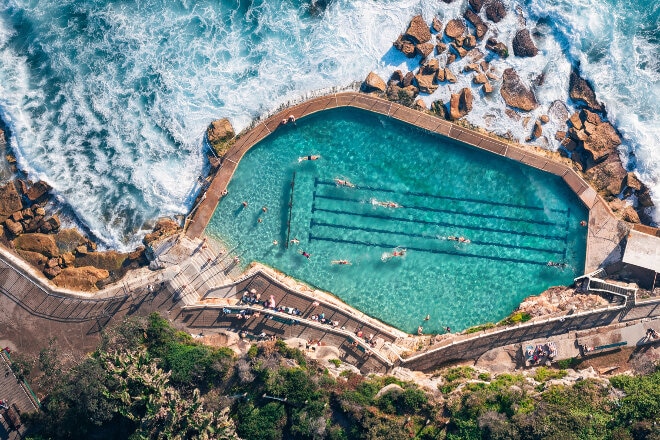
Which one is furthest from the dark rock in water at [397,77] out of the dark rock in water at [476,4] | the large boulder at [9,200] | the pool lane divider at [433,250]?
the large boulder at [9,200]

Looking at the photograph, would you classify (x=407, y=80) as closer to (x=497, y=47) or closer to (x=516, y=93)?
(x=497, y=47)

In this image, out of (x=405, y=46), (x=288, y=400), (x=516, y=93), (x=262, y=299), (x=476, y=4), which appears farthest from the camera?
(x=476, y=4)

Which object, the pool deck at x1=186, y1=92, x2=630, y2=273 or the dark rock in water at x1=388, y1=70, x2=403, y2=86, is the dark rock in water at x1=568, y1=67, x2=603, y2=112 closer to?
the pool deck at x1=186, y1=92, x2=630, y2=273

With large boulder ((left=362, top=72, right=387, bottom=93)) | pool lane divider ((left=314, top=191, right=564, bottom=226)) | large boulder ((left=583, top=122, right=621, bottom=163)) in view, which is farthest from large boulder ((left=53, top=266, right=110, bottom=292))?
large boulder ((left=583, top=122, right=621, bottom=163))

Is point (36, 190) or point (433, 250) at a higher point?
point (433, 250)

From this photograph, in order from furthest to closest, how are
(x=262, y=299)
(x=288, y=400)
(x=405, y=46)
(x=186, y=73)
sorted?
(x=186, y=73), (x=405, y=46), (x=262, y=299), (x=288, y=400)

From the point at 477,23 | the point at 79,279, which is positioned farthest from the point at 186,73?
the point at 477,23
